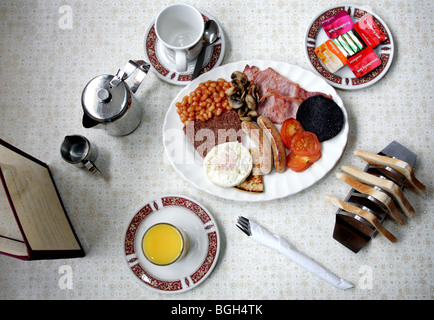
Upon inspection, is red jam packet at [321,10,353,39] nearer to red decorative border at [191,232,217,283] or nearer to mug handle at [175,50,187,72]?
mug handle at [175,50,187,72]

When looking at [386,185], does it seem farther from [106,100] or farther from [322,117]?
[106,100]

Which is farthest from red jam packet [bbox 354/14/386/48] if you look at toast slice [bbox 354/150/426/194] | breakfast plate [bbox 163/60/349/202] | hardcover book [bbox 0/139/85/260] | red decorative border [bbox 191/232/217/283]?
→ hardcover book [bbox 0/139/85/260]

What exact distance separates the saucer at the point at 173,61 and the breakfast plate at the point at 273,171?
59 millimetres

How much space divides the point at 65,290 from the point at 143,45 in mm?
922

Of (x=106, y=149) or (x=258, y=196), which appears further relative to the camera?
(x=106, y=149)

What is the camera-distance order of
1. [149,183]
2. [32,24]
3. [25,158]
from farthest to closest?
[32,24]
[149,183]
[25,158]

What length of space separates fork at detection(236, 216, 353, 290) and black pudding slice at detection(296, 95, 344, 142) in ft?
1.22

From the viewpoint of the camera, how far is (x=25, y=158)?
3.93ft

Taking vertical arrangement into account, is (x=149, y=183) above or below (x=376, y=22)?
below

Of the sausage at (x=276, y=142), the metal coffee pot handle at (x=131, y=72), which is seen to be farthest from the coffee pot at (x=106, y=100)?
the sausage at (x=276, y=142)

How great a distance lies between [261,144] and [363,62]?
48 cm

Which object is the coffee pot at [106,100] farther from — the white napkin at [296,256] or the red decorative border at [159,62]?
the white napkin at [296,256]

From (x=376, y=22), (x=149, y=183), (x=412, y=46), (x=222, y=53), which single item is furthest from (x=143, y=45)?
(x=412, y=46)

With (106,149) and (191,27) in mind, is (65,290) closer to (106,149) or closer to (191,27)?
(106,149)
